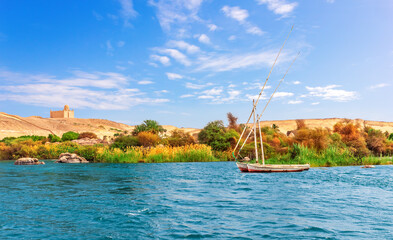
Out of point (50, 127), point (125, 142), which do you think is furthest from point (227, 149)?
point (50, 127)

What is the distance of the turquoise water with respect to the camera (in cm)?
905

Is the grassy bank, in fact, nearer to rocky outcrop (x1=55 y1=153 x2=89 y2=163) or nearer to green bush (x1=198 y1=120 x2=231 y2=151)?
rocky outcrop (x1=55 y1=153 x2=89 y2=163)

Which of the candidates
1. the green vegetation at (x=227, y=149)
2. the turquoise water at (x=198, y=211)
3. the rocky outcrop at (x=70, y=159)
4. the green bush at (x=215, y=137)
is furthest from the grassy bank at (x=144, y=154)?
the turquoise water at (x=198, y=211)

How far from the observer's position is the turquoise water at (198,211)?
9.05 m

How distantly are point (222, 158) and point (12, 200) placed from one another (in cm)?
3461

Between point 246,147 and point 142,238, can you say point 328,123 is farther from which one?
point 142,238

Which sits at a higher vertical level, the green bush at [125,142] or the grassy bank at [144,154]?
the green bush at [125,142]

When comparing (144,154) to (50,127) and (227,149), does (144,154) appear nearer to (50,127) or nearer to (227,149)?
(227,149)

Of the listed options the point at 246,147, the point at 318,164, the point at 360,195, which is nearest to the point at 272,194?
the point at 360,195

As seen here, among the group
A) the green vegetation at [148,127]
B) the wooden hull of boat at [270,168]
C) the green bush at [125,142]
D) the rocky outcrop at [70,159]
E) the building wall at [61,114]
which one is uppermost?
the building wall at [61,114]

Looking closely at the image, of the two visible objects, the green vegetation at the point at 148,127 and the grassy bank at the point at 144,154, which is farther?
the green vegetation at the point at 148,127

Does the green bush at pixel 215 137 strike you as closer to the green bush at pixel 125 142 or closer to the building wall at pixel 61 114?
the green bush at pixel 125 142

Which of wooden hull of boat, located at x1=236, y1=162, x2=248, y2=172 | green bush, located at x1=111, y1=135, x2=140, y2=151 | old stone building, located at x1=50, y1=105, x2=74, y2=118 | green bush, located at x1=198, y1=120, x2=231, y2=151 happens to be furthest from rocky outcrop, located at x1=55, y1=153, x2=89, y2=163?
old stone building, located at x1=50, y1=105, x2=74, y2=118

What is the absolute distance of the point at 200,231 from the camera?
9062 millimetres
